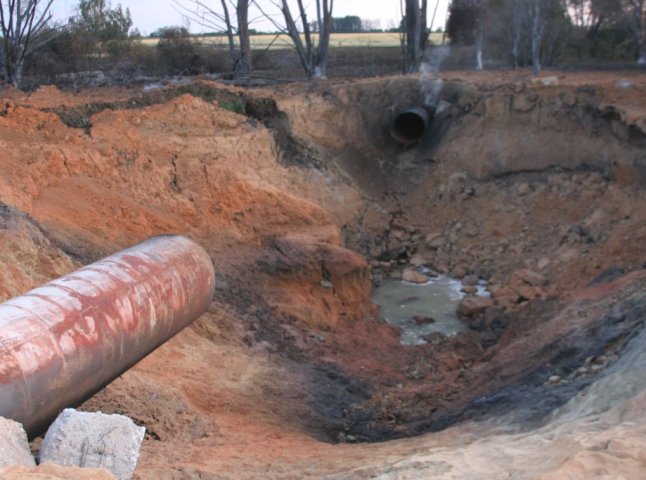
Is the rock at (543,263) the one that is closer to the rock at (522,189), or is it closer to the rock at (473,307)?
the rock at (473,307)

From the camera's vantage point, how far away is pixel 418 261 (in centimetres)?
1592

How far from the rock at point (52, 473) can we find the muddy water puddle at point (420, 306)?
26.7ft

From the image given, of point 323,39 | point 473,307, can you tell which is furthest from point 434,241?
point 323,39

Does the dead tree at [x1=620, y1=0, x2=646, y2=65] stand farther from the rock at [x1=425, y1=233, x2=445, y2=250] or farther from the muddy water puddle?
the muddy water puddle

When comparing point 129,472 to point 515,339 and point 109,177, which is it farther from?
point 109,177

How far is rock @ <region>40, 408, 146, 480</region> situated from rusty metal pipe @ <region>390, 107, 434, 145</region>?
1422 centimetres

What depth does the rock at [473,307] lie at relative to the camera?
43.4ft

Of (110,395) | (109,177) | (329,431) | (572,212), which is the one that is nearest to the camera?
(110,395)

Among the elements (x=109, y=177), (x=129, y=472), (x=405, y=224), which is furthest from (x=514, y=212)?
(x=129, y=472)

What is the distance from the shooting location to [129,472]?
5.23 m

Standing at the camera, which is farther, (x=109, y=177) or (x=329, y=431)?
(x=109, y=177)

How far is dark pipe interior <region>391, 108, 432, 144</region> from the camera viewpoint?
1848cm

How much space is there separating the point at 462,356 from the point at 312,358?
2.22 meters

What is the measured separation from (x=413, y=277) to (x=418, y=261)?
914 mm
